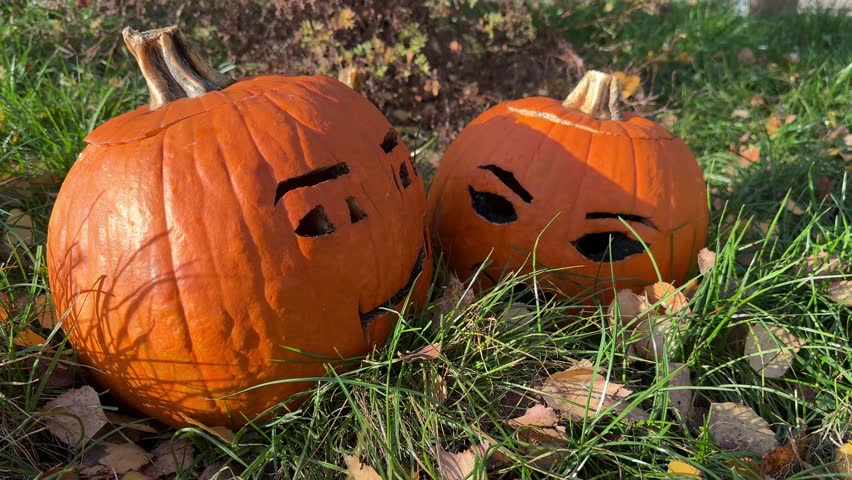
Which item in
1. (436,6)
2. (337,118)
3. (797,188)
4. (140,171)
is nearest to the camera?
(140,171)

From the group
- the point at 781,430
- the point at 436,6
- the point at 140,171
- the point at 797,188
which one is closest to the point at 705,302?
the point at 781,430

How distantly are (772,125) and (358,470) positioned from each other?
336cm

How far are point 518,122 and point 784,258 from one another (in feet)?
3.33

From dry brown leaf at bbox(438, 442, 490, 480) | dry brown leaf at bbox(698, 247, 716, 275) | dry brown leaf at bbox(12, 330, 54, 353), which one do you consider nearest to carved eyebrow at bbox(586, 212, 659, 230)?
dry brown leaf at bbox(698, 247, 716, 275)

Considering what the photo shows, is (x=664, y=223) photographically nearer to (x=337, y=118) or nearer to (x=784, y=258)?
(x=784, y=258)

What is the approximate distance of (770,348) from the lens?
6.69 feet

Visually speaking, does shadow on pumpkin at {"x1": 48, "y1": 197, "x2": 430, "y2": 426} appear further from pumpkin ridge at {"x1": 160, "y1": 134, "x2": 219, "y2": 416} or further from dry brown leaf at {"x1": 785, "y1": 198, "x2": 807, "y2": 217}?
dry brown leaf at {"x1": 785, "y1": 198, "x2": 807, "y2": 217}

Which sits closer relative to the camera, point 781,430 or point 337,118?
point 337,118

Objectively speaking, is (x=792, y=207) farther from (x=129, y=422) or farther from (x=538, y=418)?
(x=129, y=422)

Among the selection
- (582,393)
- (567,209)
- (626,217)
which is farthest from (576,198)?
(582,393)

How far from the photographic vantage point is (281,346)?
1.67 metres

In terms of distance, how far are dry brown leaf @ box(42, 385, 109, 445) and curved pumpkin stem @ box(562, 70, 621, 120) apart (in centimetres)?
179

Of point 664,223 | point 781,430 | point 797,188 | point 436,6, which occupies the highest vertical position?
point 436,6

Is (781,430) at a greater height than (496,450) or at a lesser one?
lesser
